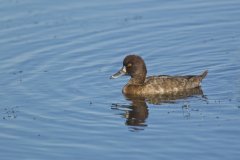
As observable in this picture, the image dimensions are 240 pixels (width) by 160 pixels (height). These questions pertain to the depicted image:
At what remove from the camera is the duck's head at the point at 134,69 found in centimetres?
2138

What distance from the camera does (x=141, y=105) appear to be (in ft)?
64.5

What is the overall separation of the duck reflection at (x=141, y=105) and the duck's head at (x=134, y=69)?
3.21 ft

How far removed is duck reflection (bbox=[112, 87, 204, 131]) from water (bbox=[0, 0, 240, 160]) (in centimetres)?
4

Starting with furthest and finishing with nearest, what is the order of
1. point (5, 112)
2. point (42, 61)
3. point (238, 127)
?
point (42, 61)
point (5, 112)
point (238, 127)

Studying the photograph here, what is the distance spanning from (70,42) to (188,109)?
294 inches

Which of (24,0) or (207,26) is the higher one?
(24,0)

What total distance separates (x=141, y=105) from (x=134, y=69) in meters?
1.95

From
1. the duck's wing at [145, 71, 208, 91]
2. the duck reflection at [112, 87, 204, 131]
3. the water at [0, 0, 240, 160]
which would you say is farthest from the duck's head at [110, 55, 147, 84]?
the duck reflection at [112, 87, 204, 131]

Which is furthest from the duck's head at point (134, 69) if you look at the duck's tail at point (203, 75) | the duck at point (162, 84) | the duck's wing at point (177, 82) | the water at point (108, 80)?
the duck's tail at point (203, 75)

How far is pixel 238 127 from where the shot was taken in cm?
1658

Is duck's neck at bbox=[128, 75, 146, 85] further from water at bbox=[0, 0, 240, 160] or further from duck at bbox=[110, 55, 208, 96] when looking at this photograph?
water at bbox=[0, 0, 240, 160]

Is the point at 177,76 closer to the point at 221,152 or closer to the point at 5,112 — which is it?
the point at 5,112

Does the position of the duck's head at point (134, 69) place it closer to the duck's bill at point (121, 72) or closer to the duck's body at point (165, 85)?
the duck's bill at point (121, 72)

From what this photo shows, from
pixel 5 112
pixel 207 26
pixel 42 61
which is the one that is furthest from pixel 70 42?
pixel 5 112
